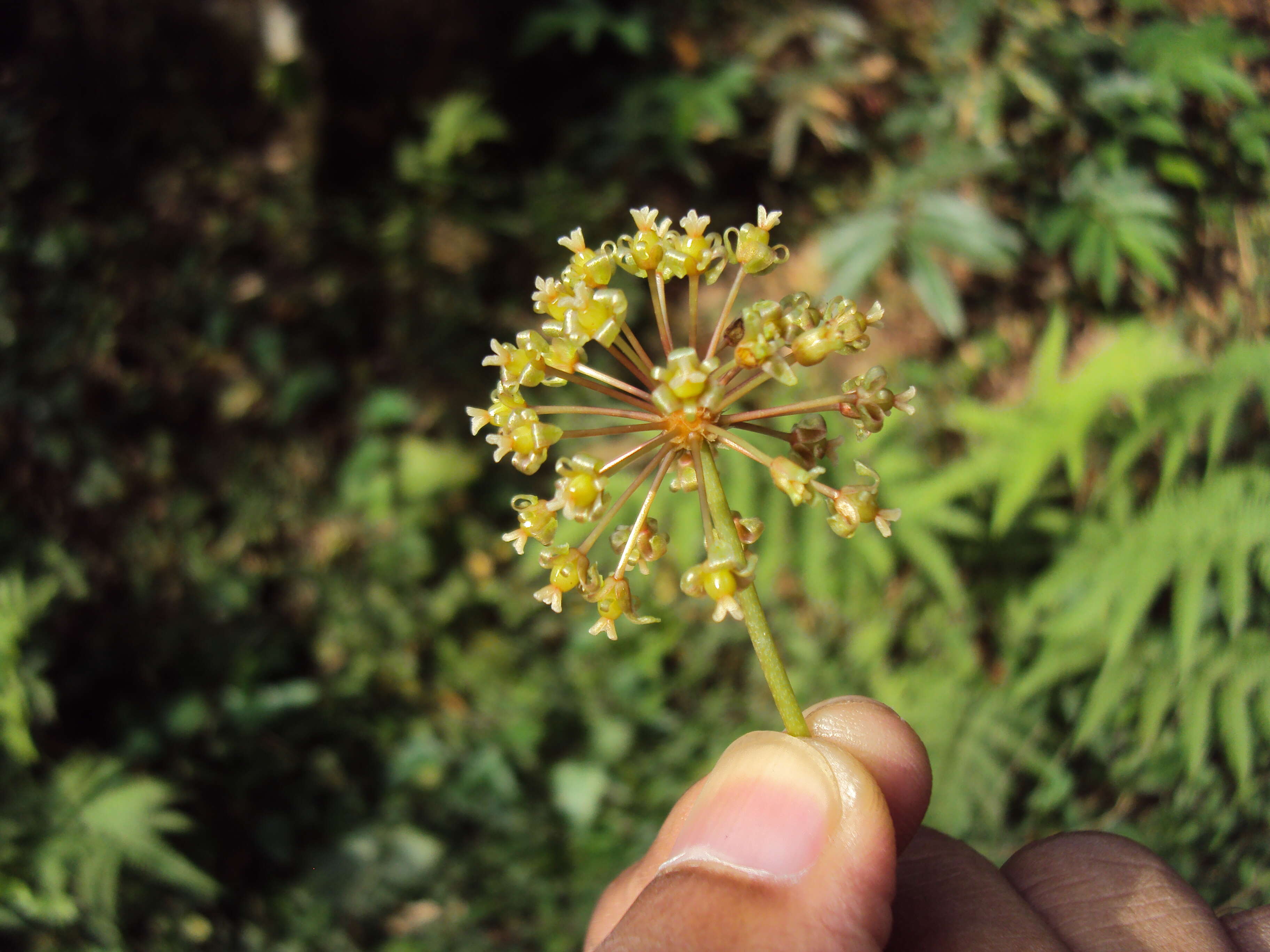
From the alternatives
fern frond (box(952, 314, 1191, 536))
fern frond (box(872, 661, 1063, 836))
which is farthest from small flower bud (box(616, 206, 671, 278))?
fern frond (box(872, 661, 1063, 836))

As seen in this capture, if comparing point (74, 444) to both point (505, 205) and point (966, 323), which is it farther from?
point (966, 323)

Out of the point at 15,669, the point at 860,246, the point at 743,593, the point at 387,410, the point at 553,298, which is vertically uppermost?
the point at 387,410

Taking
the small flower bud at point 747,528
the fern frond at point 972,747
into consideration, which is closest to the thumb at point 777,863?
the small flower bud at point 747,528

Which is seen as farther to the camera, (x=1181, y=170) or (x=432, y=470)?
(x=432, y=470)

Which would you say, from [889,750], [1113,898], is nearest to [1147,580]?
[1113,898]

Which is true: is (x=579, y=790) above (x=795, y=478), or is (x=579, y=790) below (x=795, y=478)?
Answer: below

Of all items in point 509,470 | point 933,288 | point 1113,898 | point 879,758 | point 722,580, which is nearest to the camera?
point 722,580

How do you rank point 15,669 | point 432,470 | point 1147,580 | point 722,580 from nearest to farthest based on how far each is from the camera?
1. point 722,580
2. point 1147,580
3. point 15,669
4. point 432,470

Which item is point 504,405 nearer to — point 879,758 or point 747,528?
point 747,528
